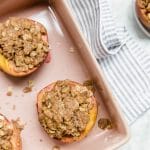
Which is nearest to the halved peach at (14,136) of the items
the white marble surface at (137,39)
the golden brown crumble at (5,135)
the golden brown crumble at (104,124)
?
the golden brown crumble at (5,135)

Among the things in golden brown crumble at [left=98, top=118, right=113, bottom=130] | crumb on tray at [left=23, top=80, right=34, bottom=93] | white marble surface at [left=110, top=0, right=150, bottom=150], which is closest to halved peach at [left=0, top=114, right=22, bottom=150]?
crumb on tray at [left=23, top=80, right=34, bottom=93]

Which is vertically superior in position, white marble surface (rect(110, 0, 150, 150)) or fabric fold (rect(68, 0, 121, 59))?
fabric fold (rect(68, 0, 121, 59))

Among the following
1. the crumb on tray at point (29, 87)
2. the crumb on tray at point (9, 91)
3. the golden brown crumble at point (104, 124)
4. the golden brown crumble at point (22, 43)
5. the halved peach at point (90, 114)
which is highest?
the golden brown crumble at point (22, 43)

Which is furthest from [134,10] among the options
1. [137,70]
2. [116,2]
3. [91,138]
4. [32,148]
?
[32,148]

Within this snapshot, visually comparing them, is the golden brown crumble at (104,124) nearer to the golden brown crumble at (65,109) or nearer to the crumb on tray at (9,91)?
the golden brown crumble at (65,109)

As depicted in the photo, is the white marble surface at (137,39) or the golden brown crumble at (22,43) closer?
the golden brown crumble at (22,43)

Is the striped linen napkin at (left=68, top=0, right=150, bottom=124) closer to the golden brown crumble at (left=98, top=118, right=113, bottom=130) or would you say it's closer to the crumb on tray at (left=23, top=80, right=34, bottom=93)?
the golden brown crumble at (left=98, top=118, right=113, bottom=130)

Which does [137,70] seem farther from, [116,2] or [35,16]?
[35,16]
